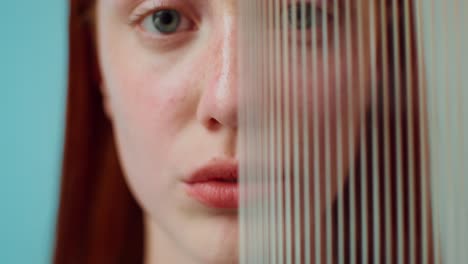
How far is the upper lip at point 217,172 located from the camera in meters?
0.51

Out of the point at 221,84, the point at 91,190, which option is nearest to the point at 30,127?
the point at 91,190

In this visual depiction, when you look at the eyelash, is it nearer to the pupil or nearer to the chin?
the pupil

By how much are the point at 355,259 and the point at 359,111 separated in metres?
0.11

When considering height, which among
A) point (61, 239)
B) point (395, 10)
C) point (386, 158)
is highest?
point (395, 10)

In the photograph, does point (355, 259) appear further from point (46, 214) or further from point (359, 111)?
point (46, 214)

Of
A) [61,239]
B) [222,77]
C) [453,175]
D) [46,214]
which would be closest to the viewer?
[453,175]

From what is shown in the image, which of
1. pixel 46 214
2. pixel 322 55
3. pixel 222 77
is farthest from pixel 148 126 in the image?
pixel 46 214

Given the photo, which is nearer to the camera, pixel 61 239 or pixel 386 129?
pixel 386 129

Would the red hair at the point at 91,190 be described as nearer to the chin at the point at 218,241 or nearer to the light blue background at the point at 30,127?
the light blue background at the point at 30,127

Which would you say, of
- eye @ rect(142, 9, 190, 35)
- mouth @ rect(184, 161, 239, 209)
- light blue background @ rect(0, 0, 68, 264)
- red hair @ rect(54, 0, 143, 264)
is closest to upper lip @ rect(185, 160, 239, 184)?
mouth @ rect(184, 161, 239, 209)

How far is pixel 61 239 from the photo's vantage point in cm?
81

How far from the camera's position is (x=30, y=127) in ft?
3.07

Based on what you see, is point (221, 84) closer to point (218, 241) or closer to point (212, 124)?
point (212, 124)

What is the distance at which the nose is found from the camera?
0.48 m
